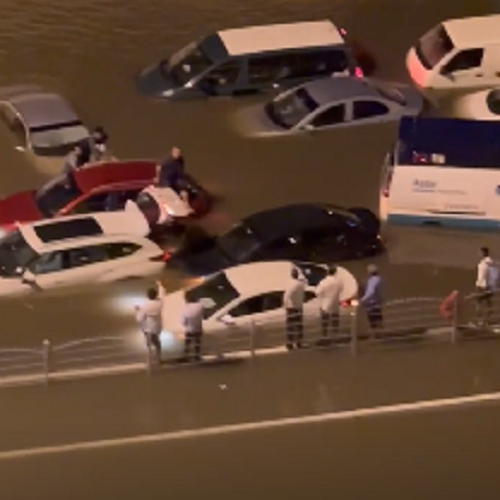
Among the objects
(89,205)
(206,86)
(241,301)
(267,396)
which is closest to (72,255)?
(89,205)

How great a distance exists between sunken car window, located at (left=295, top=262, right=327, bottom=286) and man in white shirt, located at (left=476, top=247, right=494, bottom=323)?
2308mm

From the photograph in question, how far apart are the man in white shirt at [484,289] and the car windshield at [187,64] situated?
8.18 meters

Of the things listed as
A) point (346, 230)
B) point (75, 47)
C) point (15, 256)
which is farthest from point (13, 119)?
point (346, 230)

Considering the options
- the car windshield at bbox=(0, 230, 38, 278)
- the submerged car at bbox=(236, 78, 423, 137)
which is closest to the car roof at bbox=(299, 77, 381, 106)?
the submerged car at bbox=(236, 78, 423, 137)

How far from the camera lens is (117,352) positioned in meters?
20.9

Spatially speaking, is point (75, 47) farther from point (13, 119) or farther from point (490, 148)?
point (490, 148)

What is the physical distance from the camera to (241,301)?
21.0 m

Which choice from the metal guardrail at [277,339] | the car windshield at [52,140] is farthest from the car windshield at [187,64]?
the metal guardrail at [277,339]

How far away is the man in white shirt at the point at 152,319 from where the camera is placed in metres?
20.2

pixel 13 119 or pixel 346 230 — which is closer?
pixel 346 230

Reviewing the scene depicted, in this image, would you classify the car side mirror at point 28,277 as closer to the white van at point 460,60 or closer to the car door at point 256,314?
the car door at point 256,314

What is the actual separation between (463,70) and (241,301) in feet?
30.0

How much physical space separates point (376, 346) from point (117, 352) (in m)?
3.76

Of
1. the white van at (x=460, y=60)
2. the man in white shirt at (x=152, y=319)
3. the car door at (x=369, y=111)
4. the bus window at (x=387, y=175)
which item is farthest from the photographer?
the white van at (x=460, y=60)
